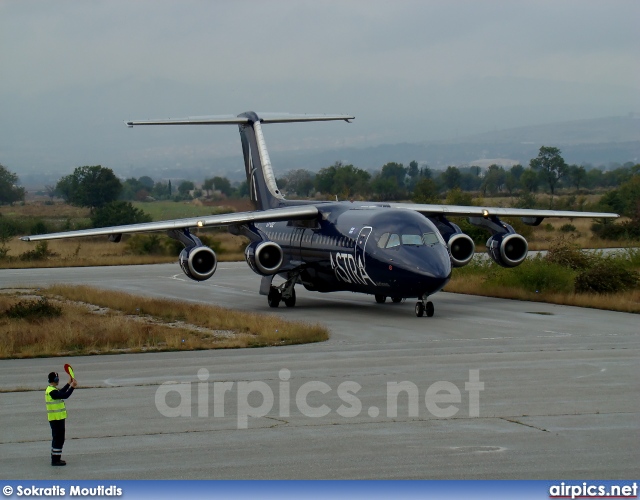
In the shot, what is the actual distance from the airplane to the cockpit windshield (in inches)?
1.1

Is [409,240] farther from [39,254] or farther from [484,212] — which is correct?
[39,254]

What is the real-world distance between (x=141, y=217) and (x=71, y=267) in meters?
18.6

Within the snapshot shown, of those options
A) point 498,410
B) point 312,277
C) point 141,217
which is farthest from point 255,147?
point 141,217

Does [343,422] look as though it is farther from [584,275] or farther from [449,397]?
[584,275]

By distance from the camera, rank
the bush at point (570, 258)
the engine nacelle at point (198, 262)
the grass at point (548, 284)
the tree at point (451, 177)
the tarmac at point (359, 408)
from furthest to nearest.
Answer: the tree at point (451, 177)
the bush at point (570, 258)
the grass at point (548, 284)
the engine nacelle at point (198, 262)
the tarmac at point (359, 408)

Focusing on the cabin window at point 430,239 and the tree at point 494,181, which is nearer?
the cabin window at point 430,239

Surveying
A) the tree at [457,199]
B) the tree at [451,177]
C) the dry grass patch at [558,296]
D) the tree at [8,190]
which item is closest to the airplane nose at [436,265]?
the dry grass patch at [558,296]

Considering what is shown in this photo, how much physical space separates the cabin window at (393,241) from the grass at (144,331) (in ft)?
11.7

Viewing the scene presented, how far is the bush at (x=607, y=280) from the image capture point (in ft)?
109

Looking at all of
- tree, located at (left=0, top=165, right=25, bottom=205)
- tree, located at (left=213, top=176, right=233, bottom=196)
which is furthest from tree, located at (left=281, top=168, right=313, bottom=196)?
tree, located at (left=0, top=165, right=25, bottom=205)

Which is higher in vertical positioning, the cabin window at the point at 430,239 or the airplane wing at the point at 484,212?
the airplane wing at the point at 484,212

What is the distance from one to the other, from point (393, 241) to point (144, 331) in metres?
7.44

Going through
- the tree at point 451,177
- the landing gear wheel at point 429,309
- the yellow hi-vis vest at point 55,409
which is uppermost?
the tree at point 451,177

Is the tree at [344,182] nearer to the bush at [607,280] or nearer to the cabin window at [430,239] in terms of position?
the bush at [607,280]
